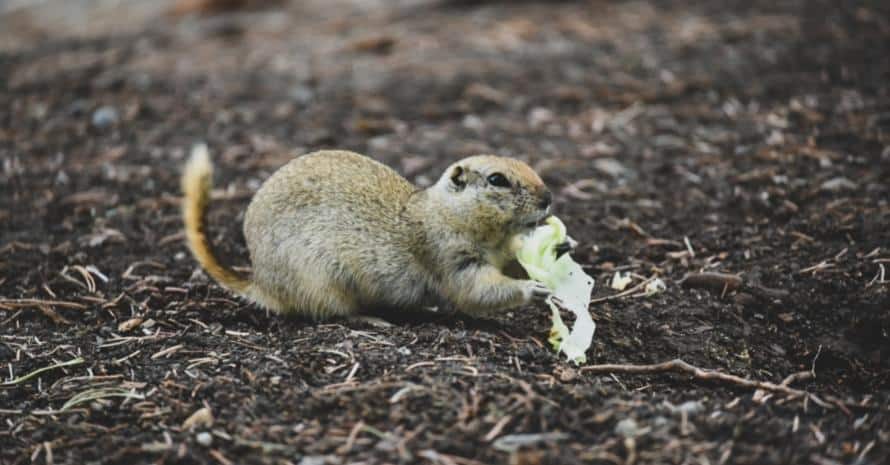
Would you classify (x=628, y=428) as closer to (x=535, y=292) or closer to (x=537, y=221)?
(x=535, y=292)

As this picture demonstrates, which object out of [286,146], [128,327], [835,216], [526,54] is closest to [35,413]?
[128,327]

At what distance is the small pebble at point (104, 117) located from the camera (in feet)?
23.8

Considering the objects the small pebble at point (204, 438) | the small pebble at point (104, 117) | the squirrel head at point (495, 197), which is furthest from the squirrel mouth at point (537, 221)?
the small pebble at point (104, 117)

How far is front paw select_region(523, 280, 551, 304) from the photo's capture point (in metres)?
3.94

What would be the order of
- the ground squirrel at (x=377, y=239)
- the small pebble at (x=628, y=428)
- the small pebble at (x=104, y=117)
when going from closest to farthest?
the small pebble at (x=628, y=428) → the ground squirrel at (x=377, y=239) → the small pebble at (x=104, y=117)

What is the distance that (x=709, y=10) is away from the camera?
8.98 meters

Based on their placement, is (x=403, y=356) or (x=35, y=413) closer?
(x=35, y=413)

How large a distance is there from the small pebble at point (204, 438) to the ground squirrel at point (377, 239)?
3.79ft

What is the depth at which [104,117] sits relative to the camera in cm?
732

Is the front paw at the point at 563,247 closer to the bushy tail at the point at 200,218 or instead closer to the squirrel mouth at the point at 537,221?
the squirrel mouth at the point at 537,221

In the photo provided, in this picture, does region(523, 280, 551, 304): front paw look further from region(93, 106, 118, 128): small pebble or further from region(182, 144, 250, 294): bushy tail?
region(93, 106, 118, 128): small pebble

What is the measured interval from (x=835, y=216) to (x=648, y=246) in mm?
1034

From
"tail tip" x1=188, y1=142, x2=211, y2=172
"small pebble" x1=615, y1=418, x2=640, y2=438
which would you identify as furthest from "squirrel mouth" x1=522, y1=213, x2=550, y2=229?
"tail tip" x1=188, y1=142, x2=211, y2=172

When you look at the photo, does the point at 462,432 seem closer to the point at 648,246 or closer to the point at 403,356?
the point at 403,356
